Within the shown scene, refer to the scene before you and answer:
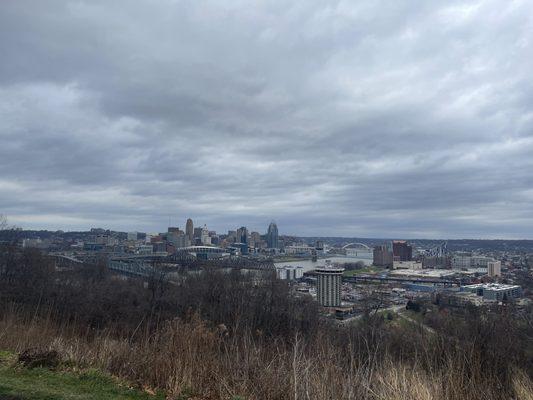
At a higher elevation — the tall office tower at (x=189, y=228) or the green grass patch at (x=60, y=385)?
the tall office tower at (x=189, y=228)

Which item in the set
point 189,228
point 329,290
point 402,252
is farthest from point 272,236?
point 329,290

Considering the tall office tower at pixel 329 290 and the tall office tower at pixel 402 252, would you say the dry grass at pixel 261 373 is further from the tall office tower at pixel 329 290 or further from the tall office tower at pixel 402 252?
the tall office tower at pixel 402 252

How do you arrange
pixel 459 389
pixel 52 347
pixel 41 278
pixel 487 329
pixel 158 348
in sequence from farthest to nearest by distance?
1. pixel 41 278
2. pixel 487 329
3. pixel 52 347
4. pixel 158 348
5. pixel 459 389

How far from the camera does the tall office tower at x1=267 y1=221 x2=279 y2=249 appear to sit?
415ft

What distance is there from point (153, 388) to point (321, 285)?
38.6 meters

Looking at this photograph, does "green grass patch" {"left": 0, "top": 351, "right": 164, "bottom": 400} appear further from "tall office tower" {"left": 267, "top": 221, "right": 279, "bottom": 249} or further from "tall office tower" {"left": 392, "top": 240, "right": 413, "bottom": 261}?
"tall office tower" {"left": 267, "top": 221, "right": 279, "bottom": 249}

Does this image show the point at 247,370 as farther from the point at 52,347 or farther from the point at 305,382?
the point at 52,347

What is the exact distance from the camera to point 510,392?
4.64m

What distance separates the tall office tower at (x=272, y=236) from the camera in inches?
4975

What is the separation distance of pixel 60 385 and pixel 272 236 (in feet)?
406

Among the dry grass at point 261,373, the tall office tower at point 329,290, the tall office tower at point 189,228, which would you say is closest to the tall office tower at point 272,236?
the tall office tower at point 189,228

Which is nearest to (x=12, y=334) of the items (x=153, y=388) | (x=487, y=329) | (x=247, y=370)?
(x=153, y=388)

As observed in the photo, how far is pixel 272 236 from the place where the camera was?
128375 millimetres

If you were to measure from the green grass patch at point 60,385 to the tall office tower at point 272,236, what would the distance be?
391 ft
